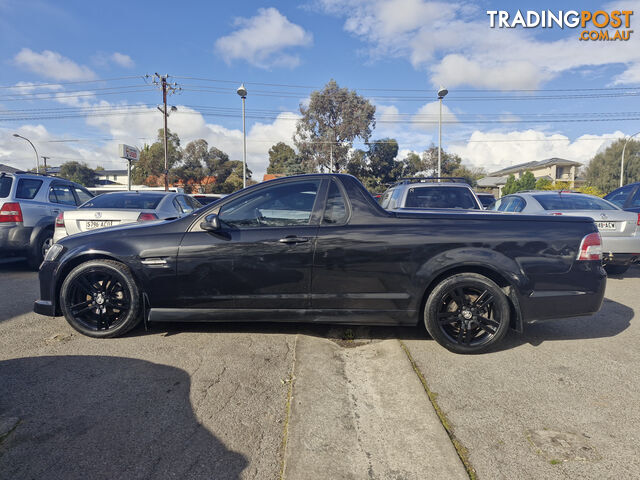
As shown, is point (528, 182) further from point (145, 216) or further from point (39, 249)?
point (39, 249)

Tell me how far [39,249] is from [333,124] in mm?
33844

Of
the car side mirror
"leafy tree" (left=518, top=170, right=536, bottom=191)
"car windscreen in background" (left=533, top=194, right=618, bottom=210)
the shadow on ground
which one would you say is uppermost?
"leafy tree" (left=518, top=170, right=536, bottom=191)

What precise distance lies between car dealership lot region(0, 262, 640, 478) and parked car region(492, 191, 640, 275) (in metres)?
2.62

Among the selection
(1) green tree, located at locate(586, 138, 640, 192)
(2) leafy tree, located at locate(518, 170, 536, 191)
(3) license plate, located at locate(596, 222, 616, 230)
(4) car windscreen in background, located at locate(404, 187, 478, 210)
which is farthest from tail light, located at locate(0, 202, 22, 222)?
(1) green tree, located at locate(586, 138, 640, 192)

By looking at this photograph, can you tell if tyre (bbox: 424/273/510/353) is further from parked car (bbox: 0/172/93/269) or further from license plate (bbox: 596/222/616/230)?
parked car (bbox: 0/172/93/269)

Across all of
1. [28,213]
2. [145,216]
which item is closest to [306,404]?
[145,216]

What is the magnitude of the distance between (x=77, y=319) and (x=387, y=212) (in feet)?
10.1

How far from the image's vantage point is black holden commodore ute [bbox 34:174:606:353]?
10.5ft

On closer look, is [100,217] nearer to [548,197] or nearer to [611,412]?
[611,412]

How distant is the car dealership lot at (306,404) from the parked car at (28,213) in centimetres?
350

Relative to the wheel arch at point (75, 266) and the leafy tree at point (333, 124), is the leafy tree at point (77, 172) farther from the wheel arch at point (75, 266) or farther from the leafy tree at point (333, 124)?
the wheel arch at point (75, 266)

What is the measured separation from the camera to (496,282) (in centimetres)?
331

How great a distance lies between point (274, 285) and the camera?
3.30 meters

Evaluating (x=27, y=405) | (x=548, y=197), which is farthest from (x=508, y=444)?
(x=548, y=197)
